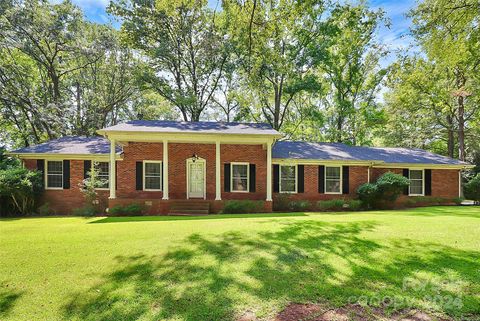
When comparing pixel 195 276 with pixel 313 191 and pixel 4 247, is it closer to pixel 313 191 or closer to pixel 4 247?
pixel 4 247

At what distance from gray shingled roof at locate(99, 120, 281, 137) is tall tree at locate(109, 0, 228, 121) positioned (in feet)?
22.5

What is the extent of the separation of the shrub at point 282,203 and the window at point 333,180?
2672 mm

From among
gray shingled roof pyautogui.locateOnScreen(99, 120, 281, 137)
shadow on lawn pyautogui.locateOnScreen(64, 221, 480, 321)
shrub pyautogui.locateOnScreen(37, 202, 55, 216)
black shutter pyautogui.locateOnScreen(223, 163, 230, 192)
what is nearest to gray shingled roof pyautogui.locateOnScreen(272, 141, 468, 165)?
gray shingled roof pyautogui.locateOnScreen(99, 120, 281, 137)

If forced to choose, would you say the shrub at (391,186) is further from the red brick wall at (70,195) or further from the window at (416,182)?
the red brick wall at (70,195)

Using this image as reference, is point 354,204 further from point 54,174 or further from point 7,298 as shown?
point 54,174

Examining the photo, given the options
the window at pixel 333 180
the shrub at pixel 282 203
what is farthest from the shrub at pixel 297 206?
the window at pixel 333 180

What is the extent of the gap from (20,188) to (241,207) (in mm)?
10492

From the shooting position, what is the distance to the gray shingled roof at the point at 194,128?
1308 centimetres

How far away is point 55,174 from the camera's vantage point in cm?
1448

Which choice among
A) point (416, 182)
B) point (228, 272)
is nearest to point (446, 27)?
point (416, 182)

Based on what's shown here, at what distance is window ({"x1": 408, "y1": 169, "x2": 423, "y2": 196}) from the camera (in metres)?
16.1

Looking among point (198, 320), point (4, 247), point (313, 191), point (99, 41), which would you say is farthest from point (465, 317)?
point (99, 41)

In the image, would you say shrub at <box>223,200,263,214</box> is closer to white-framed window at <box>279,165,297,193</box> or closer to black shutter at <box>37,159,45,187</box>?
white-framed window at <box>279,165,297,193</box>

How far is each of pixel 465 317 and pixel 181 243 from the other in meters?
5.05
